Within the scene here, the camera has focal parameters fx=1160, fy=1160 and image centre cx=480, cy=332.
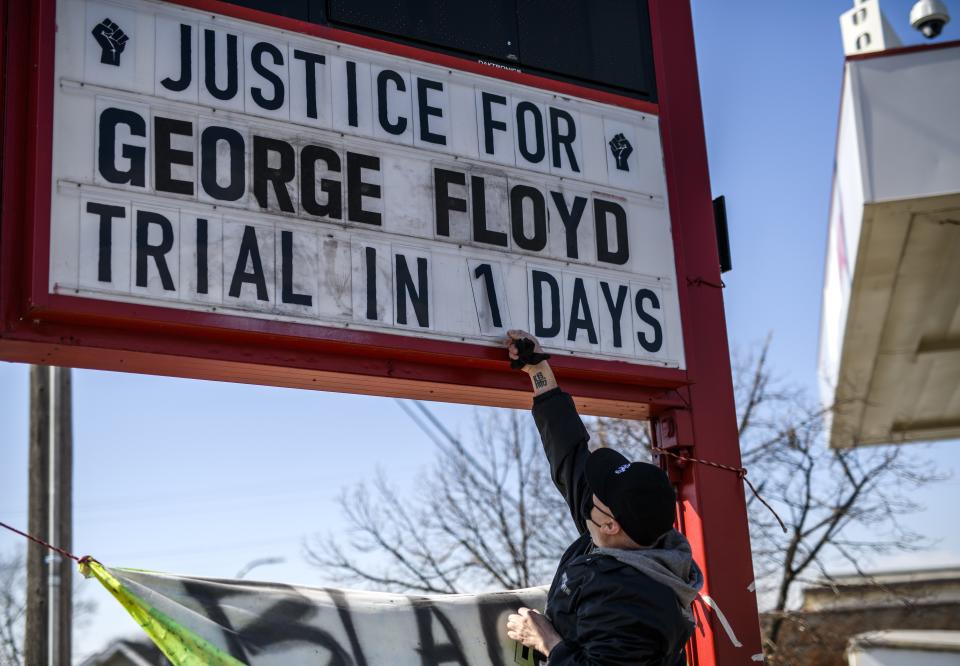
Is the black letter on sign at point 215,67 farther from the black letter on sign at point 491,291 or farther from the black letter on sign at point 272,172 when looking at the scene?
the black letter on sign at point 491,291

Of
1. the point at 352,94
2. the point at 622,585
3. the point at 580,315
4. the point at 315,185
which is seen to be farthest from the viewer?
the point at 580,315

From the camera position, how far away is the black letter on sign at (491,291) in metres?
5.21

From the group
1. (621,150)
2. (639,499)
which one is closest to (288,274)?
(639,499)

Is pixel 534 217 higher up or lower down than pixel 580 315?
higher up

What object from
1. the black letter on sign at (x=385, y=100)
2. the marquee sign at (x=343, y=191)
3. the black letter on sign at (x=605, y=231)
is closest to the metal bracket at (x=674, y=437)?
the marquee sign at (x=343, y=191)

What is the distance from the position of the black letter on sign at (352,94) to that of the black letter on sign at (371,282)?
592mm

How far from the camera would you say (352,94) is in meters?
5.13

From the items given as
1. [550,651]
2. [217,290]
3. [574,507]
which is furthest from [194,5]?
[550,651]

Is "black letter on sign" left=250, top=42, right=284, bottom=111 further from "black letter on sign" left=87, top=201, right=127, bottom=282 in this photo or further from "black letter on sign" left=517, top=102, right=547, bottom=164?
"black letter on sign" left=517, top=102, right=547, bottom=164

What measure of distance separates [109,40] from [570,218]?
2230 mm

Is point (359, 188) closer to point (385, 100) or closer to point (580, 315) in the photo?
point (385, 100)

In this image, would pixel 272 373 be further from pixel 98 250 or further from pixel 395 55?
pixel 395 55

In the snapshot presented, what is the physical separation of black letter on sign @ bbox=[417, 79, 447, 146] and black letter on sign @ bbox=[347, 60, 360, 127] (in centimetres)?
33

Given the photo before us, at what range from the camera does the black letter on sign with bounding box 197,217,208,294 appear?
4.51 m
